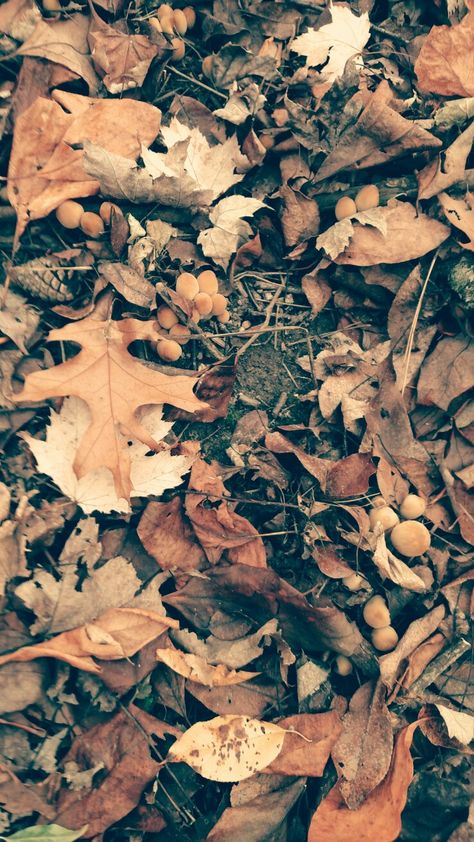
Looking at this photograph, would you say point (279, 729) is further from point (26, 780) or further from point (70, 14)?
point (70, 14)

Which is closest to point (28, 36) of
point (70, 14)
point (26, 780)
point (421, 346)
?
point (70, 14)

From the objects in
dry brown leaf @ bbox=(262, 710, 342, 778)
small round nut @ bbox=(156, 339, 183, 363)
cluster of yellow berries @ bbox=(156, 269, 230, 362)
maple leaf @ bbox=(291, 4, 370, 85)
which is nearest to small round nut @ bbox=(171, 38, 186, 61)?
maple leaf @ bbox=(291, 4, 370, 85)

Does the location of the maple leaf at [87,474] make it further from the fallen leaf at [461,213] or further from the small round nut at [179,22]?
the small round nut at [179,22]

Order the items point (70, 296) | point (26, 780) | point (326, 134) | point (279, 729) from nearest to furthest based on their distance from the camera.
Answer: point (26, 780), point (279, 729), point (70, 296), point (326, 134)

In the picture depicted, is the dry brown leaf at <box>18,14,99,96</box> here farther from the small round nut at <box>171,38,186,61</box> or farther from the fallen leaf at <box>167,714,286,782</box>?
the fallen leaf at <box>167,714,286,782</box>

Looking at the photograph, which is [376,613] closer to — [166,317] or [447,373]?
[447,373]

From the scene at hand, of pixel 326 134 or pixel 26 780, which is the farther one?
pixel 326 134

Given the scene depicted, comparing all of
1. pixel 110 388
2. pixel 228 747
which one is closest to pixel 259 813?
pixel 228 747
